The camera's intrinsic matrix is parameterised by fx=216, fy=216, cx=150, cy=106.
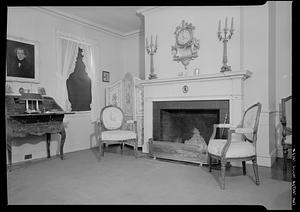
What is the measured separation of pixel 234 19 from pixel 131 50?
281cm

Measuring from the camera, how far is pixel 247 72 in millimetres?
3021

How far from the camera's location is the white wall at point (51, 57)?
11.7 ft

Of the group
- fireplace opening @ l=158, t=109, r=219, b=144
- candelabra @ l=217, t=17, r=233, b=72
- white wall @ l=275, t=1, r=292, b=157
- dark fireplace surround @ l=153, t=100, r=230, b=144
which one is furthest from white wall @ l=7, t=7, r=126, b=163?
white wall @ l=275, t=1, r=292, b=157

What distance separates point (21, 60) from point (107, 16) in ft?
6.12

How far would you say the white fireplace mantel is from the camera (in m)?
3.09

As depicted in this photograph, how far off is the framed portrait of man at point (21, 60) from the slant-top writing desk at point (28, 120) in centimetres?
36

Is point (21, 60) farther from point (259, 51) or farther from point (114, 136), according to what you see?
point (259, 51)

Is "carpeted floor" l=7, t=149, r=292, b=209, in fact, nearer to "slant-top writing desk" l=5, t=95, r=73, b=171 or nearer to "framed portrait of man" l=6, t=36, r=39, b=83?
"slant-top writing desk" l=5, t=95, r=73, b=171

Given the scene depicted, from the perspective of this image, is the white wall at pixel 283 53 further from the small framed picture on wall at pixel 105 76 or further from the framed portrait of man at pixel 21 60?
the framed portrait of man at pixel 21 60

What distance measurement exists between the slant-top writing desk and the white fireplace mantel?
1.54 meters

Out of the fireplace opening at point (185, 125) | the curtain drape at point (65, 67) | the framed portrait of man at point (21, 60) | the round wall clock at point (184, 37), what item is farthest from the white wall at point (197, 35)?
the framed portrait of man at point (21, 60)

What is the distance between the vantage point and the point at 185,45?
368 cm

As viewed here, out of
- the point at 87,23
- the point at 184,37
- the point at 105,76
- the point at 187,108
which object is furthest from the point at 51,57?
the point at 187,108

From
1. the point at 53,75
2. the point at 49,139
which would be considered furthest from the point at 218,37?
the point at 49,139
